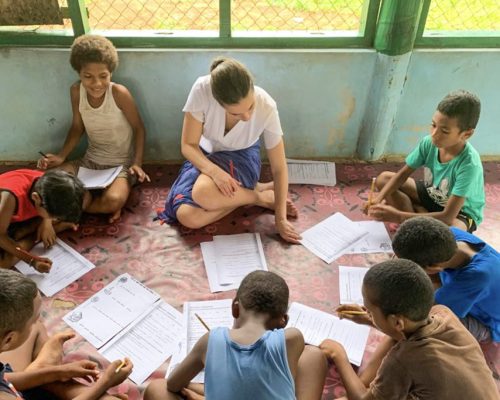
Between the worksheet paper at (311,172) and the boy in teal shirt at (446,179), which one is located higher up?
the boy in teal shirt at (446,179)

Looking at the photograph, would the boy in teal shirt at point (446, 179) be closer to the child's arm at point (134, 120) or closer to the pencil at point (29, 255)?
the child's arm at point (134, 120)

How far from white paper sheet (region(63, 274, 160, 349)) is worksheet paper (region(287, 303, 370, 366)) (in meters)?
0.57

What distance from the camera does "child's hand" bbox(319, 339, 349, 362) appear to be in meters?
1.56

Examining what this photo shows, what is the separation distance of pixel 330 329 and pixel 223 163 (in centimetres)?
89

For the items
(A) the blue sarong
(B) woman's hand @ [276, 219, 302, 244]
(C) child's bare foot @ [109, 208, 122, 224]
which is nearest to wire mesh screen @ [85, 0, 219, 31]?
(A) the blue sarong

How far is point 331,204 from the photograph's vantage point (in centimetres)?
233

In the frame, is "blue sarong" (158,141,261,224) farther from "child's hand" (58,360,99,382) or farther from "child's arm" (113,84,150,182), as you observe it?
"child's hand" (58,360,99,382)

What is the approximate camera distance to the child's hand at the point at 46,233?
1990mm

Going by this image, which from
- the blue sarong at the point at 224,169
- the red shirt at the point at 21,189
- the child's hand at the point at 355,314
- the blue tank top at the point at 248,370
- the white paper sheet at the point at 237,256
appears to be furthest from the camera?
the blue sarong at the point at 224,169

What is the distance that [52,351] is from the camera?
1544mm

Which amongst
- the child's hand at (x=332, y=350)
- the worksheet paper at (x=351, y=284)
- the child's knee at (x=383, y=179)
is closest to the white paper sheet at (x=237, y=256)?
the worksheet paper at (x=351, y=284)

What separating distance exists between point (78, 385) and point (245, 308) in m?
0.66

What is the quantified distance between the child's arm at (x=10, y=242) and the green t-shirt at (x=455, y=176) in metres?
1.63

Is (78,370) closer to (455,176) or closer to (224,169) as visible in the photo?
(224,169)
